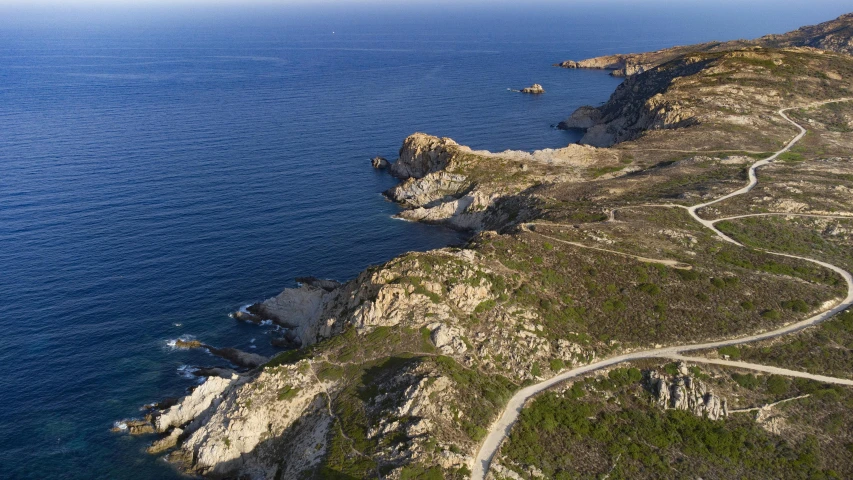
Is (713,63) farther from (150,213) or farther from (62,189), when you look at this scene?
(62,189)

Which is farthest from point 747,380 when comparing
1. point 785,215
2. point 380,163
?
point 380,163

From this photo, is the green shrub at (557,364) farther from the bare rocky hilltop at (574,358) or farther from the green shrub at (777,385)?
the green shrub at (777,385)

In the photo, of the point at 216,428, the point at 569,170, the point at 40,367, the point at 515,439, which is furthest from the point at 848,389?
the point at 40,367

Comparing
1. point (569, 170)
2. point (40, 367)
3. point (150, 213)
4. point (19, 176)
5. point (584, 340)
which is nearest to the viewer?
point (584, 340)

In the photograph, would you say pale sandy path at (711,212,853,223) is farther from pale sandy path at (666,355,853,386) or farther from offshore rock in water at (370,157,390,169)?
offshore rock in water at (370,157,390,169)

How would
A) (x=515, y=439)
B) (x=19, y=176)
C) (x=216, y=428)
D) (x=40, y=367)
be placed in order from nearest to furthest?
(x=515, y=439), (x=216, y=428), (x=40, y=367), (x=19, y=176)

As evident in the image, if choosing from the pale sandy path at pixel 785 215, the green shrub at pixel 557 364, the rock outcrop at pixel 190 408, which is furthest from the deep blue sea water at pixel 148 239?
the pale sandy path at pixel 785 215
